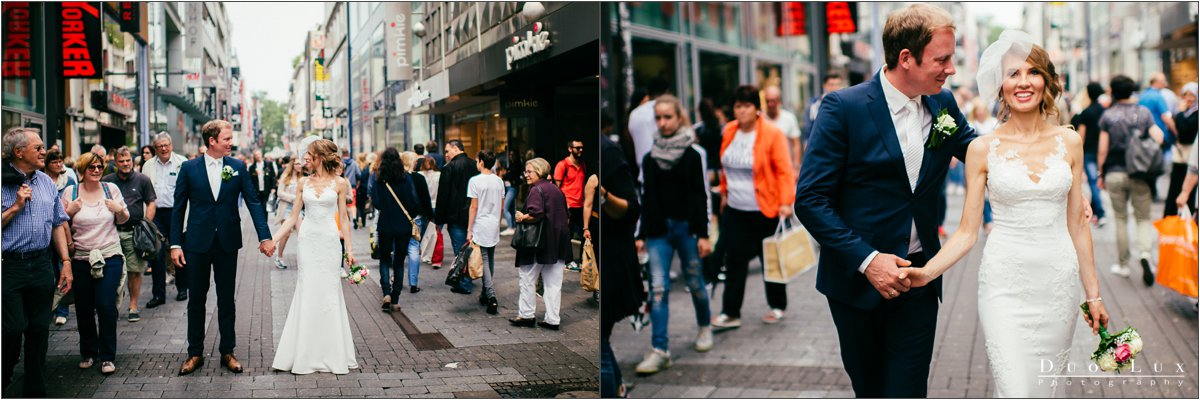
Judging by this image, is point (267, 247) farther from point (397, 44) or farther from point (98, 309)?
point (397, 44)

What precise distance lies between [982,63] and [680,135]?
2.62 m

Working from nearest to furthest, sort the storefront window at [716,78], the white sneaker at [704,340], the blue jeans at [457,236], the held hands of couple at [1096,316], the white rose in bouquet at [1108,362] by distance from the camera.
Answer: the held hands of couple at [1096,316], the white rose in bouquet at [1108,362], the blue jeans at [457,236], the white sneaker at [704,340], the storefront window at [716,78]

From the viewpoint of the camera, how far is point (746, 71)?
47.4 ft

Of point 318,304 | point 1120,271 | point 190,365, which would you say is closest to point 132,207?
point 190,365

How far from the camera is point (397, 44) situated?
157 inches

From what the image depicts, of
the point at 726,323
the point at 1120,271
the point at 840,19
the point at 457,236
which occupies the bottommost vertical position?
the point at 726,323

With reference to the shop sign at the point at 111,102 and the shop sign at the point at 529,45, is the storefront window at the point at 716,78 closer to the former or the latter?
the shop sign at the point at 529,45

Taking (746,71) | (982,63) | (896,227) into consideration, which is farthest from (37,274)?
(746,71)

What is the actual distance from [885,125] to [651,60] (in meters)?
8.66

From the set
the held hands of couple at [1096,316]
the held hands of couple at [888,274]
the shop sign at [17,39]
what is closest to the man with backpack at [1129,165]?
the held hands of couple at [1096,316]

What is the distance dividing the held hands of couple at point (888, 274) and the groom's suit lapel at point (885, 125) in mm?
279

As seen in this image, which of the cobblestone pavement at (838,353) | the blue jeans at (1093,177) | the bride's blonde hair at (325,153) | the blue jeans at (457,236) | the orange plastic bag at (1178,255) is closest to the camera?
the bride's blonde hair at (325,153)

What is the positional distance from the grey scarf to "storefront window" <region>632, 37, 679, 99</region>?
17.6 feet

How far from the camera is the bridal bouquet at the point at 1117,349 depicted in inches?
131
